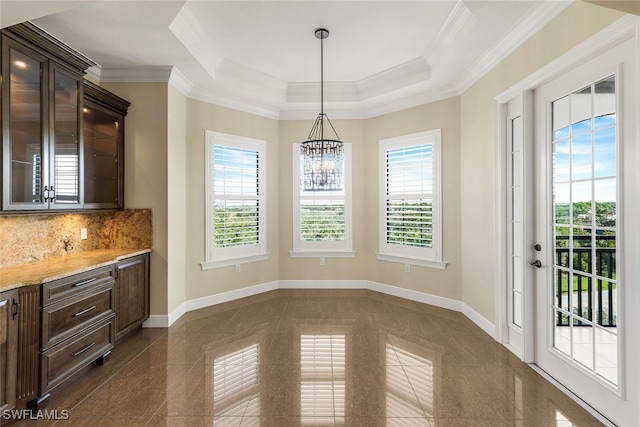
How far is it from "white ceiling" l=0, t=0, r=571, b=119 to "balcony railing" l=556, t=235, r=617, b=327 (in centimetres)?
188

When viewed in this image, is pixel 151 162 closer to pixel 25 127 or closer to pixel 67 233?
pixel 67 233

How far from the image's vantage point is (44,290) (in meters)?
2.29

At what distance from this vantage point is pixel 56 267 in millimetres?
2648

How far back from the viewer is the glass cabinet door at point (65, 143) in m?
2.72

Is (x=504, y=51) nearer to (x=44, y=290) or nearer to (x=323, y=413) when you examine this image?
(x=323, y=413)

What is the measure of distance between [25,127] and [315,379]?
10.1 feet

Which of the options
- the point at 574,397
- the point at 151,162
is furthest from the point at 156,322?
the point at 574,397

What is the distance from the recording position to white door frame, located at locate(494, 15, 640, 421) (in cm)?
202

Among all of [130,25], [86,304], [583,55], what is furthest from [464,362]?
[130,25]

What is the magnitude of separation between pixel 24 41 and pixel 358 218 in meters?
4.38

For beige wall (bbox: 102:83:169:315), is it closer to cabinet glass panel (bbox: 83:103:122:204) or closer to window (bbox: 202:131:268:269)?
cabinet glass panel (bbox: 83:103:122:204)

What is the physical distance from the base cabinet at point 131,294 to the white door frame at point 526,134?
3.92 m

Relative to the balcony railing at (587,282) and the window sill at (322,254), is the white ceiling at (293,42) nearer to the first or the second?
the balcony railing at (587,282)

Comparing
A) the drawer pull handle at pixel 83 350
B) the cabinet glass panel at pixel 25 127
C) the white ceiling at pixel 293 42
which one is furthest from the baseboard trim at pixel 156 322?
the white ceiling at pixel 293 42
